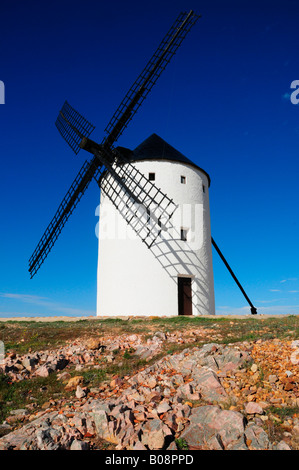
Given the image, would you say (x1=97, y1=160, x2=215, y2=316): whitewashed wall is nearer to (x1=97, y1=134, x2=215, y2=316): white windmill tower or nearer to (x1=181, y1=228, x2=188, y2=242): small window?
(x1=97, y1=134, x2=215, y2=316): white windmill tower

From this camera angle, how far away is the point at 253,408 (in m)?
5.30

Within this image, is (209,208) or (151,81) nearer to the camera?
(151,81)

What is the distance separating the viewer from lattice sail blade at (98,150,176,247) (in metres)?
17.9

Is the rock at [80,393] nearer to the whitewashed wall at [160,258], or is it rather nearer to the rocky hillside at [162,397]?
the rocky hillside at [162,397]

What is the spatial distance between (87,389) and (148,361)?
173cm

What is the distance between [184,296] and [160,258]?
270cm

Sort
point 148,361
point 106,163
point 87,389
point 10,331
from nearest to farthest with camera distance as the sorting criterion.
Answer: point 87,389 → point 148,361 → point 10,331 → point 106,163

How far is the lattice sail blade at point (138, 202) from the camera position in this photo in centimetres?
1791

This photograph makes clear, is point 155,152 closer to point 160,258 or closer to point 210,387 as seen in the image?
point 160,258

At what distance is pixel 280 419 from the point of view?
5.10 metres

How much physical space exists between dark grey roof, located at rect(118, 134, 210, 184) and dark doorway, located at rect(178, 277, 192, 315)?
7.38 meters

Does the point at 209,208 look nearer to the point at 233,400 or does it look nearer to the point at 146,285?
the point at 146,285

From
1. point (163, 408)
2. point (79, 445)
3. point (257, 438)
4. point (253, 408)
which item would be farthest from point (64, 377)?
point (257, 438)
